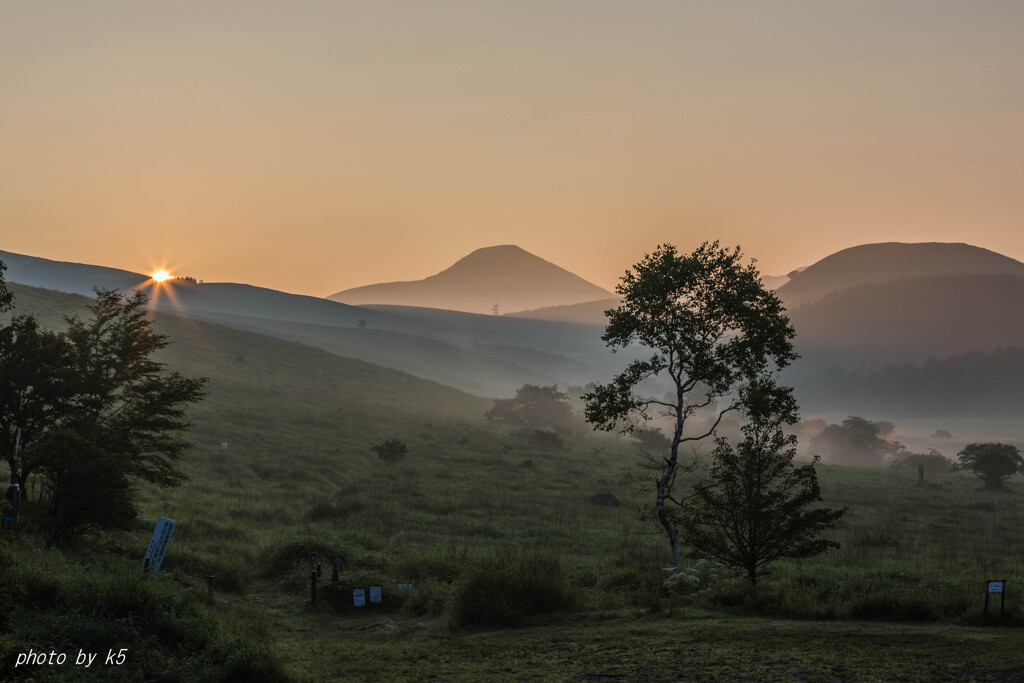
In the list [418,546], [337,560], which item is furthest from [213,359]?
[337,560]

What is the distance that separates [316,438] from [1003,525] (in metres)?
47.4

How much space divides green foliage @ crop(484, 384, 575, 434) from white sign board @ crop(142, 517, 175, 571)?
73.4m

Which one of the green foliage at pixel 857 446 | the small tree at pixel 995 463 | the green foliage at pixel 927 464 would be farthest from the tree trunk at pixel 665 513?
the green foliage at pixel 857 446

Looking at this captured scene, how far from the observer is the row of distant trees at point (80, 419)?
21062 millimetres

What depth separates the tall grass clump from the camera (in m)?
18.1

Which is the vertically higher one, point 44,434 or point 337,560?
point 44,434

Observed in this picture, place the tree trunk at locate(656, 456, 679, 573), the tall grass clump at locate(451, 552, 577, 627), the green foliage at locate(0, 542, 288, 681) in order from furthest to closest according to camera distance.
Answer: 1. the tree trunk at locate(656, 456, 679, 573)
2. the tall grass clump at locate(451, 552, 577, 627)
3. the green foliage at locate(0, 542, 288, 681)

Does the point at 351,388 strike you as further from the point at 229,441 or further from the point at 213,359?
the point at 229,441

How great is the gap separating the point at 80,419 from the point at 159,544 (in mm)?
6569

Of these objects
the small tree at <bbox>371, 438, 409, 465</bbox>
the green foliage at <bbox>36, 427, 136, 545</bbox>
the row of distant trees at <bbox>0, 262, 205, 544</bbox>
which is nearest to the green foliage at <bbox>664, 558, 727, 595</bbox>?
the row of distant trees at <bbox>0, 262, 205, 544</bbox>

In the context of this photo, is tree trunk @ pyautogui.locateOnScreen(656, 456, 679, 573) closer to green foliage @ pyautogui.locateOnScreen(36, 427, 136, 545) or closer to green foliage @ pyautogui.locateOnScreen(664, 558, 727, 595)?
green foliage @ pyautogui.locateOnScreen(664, 558, 727, 595)

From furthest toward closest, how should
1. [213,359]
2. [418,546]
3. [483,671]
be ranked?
1. [213,359]
2. [418,546]
3. [483,671]

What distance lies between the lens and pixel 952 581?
22.2m

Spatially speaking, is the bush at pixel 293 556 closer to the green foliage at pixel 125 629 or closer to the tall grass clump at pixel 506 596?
the tall grass clump at pixel 506 596
